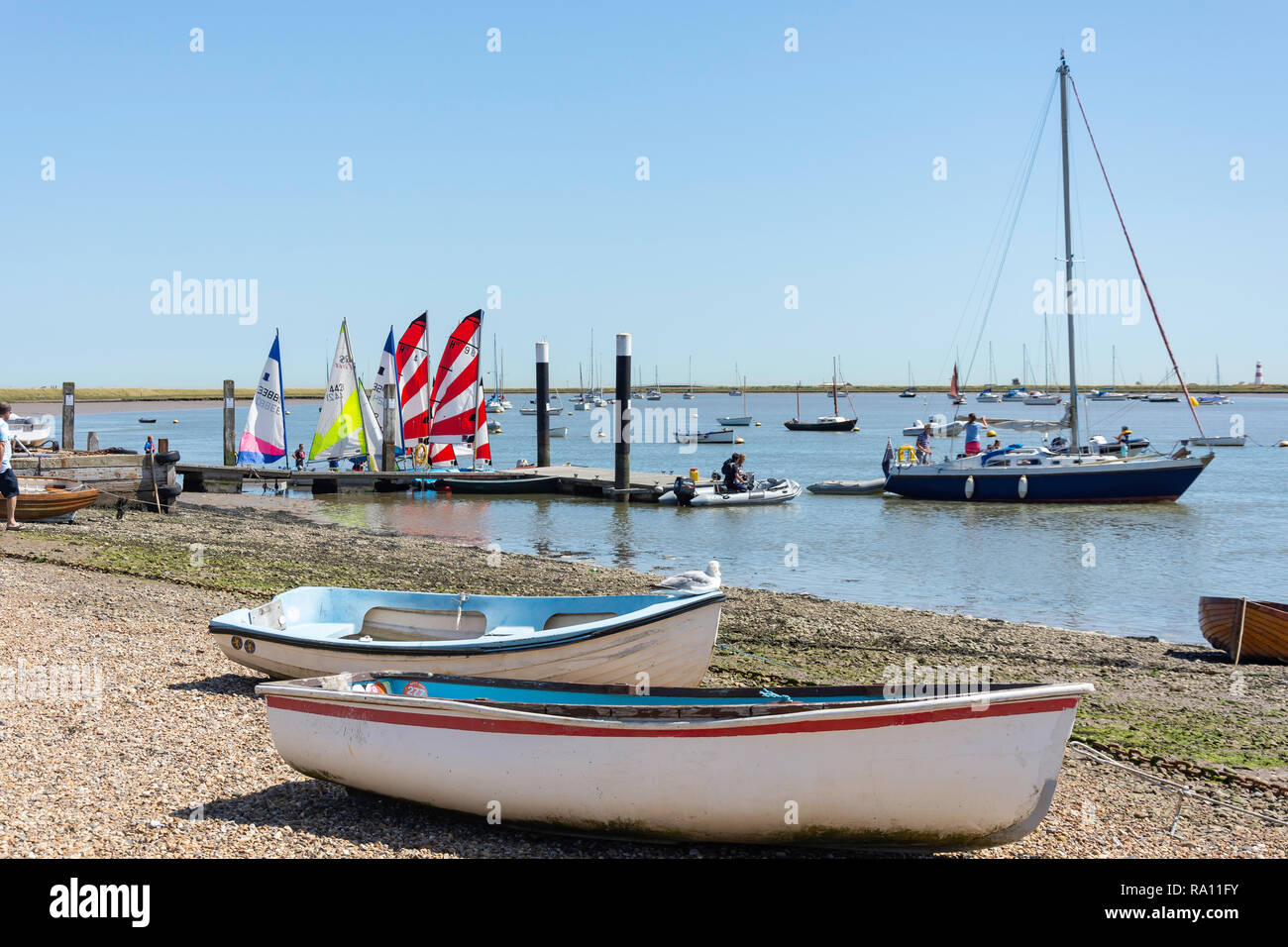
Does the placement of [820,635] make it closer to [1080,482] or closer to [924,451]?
[1080,482]

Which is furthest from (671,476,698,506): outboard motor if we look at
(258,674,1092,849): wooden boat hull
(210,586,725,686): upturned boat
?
(258,674,1092,849): wooden boat hull

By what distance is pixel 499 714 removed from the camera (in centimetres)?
605

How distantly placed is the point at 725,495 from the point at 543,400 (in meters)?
12.4

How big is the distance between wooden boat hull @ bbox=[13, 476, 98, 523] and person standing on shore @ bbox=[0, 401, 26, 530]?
0.30 metres

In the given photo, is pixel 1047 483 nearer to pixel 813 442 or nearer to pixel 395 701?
pixel 395 701

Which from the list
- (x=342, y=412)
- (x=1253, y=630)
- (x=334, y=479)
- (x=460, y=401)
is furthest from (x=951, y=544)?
(x=342, y=412)

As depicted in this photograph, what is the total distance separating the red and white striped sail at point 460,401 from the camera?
3681 cm

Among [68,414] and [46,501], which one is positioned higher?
[68,414]

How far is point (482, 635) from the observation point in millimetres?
9805

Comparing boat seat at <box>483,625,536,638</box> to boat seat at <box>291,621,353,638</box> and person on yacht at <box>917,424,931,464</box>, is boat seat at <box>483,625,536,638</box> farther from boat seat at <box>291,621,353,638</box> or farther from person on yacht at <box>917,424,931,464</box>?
person on yacht at <box>917,424,931,464</box>

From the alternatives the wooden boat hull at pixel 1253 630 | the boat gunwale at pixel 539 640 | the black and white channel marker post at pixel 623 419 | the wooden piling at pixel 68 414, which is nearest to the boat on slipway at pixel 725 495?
the black and white channel marker post at pixel 623 419
